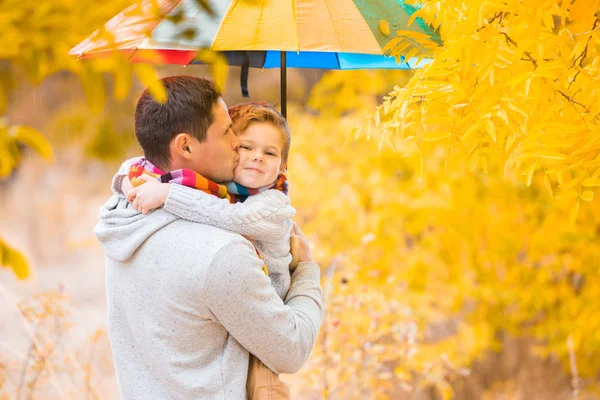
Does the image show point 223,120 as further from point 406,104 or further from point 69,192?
point 69,192

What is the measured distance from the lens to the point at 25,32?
101cm

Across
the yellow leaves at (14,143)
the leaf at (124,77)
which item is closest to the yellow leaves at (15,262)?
the yellow leaves at (14,143)

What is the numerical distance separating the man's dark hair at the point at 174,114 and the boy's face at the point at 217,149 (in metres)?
0.02

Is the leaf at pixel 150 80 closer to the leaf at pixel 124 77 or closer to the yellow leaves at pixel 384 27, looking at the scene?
the leaf at pixel 124 77

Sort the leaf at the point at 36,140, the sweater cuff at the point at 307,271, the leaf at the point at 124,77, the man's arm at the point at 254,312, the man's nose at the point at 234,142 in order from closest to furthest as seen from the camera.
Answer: the leaf at the point at 36,140
the leaf at the point at 124,77
the man's arm at the point at 254,312
the man's nose at the point at 234,142
the sweater cuff at the point at 307,271

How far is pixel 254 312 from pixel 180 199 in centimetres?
28

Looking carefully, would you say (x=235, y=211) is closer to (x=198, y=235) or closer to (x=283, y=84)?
(x=198, y=235)

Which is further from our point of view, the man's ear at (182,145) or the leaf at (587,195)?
the leaf at (587,195)

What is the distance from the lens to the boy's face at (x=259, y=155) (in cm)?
168

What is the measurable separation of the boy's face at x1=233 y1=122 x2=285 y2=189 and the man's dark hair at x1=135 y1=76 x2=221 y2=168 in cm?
18

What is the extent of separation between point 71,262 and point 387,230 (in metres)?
5.73

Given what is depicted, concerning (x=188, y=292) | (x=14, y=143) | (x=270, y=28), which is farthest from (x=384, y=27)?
(x=14, y=143)

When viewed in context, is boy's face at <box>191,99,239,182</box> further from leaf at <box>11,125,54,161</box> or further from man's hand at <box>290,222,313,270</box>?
leaf at <box>11,125,54,161</box>

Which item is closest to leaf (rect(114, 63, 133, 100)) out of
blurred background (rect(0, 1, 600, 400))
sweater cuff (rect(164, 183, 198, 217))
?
sweater cuff (rect(164, 183, 198, 217))
